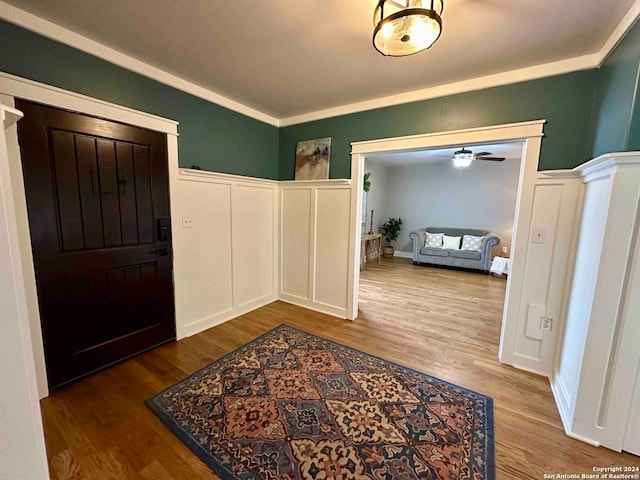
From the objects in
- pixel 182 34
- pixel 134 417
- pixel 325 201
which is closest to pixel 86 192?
pixel 182 34

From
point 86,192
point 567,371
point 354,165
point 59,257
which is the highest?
point 354,165

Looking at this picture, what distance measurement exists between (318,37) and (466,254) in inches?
208

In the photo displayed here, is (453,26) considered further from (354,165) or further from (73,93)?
(73,93)

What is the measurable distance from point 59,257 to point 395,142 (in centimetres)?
301

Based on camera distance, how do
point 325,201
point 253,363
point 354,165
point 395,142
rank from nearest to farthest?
1. point 253,363
2. point 395,142
3. point 354,165
4. point 325,201

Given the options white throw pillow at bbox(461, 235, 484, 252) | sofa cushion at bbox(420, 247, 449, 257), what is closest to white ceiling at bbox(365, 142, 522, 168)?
white throw pillow at bbox(461, 235, 484, 252)

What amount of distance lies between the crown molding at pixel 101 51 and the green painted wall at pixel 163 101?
0.04 m

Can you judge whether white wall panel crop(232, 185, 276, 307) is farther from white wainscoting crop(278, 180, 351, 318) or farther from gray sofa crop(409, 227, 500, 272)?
gray sofa crop(409, 227, 500, 272)

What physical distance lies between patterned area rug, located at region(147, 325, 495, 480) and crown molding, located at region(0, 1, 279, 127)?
2.54m

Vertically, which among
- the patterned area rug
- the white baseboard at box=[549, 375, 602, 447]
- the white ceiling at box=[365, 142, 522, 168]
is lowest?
the patterned area rug

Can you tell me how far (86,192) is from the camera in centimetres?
196

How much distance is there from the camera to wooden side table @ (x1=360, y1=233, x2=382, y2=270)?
6125mm

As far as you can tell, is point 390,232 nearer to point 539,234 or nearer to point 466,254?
point 466,254

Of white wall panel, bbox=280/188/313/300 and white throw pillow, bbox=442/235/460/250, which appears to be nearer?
white wall panel, bbox=280/188/313/300
